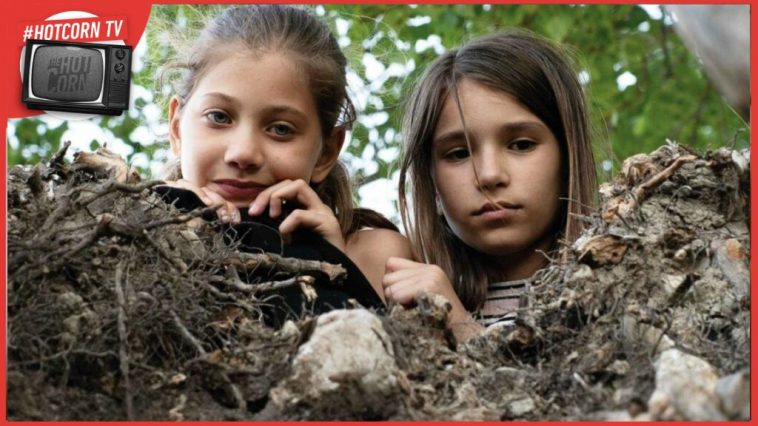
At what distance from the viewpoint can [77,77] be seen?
207 centimetres

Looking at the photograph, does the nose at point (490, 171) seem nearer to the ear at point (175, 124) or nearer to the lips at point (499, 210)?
the lips at point (499, 210)

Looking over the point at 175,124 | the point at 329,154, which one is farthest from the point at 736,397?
the point at 175,124

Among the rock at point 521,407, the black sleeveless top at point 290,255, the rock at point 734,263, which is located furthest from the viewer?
the black sleeveless top at point 290,255

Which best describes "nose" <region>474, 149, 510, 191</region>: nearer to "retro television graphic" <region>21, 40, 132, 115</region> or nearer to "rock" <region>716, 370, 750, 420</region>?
"retro television graphic" <region>21, 40, 132, 115</region>

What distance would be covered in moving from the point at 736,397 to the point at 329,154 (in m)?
1.89

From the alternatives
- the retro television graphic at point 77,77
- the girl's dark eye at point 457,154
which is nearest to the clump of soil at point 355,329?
the retro television graphic at point 77,77

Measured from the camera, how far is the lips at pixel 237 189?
8.71 ft

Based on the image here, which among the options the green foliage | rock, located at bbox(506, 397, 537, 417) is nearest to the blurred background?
the green foliage

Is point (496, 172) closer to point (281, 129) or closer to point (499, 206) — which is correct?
point (499, 206)

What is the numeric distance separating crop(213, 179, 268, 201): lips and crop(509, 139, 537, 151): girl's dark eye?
2.60 ft

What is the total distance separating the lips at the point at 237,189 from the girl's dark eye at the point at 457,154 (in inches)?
24.9

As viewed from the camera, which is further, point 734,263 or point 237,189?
point 237,189

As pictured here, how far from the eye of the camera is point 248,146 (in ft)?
8.62

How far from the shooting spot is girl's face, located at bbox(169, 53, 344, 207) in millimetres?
2656
